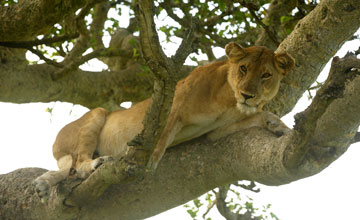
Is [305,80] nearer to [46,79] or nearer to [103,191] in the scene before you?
[103,191]

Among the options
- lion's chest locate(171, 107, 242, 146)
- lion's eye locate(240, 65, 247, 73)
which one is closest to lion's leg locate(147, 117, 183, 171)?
lion's chest locate(171, 107, 242, 146)

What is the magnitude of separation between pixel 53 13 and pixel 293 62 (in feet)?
8.83

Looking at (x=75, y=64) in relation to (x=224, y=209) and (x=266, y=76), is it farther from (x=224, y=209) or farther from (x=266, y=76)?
(x=266, y=76)

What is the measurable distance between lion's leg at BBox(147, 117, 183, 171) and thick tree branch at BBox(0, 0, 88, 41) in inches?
70.4

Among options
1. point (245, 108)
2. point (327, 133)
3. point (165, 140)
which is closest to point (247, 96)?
point (245, 108)

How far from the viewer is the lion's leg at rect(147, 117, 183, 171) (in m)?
5.00

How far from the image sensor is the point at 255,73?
211 inches

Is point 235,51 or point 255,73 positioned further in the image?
point 235,51

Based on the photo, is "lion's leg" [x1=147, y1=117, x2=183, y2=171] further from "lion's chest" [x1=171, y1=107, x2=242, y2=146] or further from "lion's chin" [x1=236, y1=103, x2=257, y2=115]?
"lion's chin" [x1=236, y1=103, x2=257, y2=115]

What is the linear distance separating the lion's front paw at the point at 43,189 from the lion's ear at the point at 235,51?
2.34 metres

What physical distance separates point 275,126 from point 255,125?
0.87 feet

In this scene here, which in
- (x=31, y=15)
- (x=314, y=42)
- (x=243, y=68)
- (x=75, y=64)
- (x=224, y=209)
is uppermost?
(x=31, y=15)

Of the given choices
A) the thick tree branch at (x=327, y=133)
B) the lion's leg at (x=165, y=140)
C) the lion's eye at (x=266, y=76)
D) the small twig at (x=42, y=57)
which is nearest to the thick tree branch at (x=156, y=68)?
the lion's leg at (x=165, y=140)

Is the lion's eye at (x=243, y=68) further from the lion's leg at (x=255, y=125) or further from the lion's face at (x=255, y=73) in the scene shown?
the lion's leg at (x=255, y=125)
